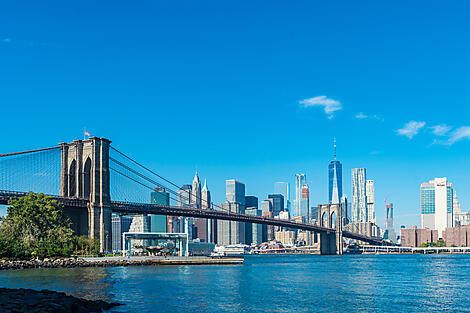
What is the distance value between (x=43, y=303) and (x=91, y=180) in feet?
208

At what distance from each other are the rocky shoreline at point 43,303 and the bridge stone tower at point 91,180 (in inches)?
2175

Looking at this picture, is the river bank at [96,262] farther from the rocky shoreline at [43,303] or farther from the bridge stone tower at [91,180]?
the rocky shoreline at [43,303]

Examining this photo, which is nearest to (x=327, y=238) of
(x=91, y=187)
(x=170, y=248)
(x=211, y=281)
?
(x=170, y=248)

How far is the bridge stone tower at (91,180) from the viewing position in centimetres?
8781

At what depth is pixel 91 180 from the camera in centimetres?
9050

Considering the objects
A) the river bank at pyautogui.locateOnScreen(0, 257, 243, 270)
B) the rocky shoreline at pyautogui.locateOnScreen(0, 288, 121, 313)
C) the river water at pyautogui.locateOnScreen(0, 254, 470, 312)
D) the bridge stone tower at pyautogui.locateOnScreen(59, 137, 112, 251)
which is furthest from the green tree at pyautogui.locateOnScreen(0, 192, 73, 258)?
the rocky shoreline at pyautogui.locateOnScreen(0, 288, 121, 313)

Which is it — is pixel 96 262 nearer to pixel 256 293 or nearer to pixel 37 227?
pixel 37 227

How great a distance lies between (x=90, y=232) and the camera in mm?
87062

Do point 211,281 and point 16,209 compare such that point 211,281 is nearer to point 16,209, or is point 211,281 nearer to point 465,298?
point 465,298

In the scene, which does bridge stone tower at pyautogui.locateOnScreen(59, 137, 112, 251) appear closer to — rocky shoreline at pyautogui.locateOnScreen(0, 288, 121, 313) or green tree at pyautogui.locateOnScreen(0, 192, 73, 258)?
green tree at pyautogui.locateOnScreen(0, 192, 73, 258)

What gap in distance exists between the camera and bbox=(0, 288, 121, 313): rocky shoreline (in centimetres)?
2733

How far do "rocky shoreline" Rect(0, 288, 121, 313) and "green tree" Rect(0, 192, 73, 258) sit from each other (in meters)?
43.9

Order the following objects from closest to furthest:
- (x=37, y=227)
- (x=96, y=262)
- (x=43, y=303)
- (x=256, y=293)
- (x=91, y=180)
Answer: (x=43, y=303) → (x=256, y=293) → (x=96, y=262) → (x=37, y=227) → (x=91, y=180)

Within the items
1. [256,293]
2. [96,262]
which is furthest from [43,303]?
[96,262]
